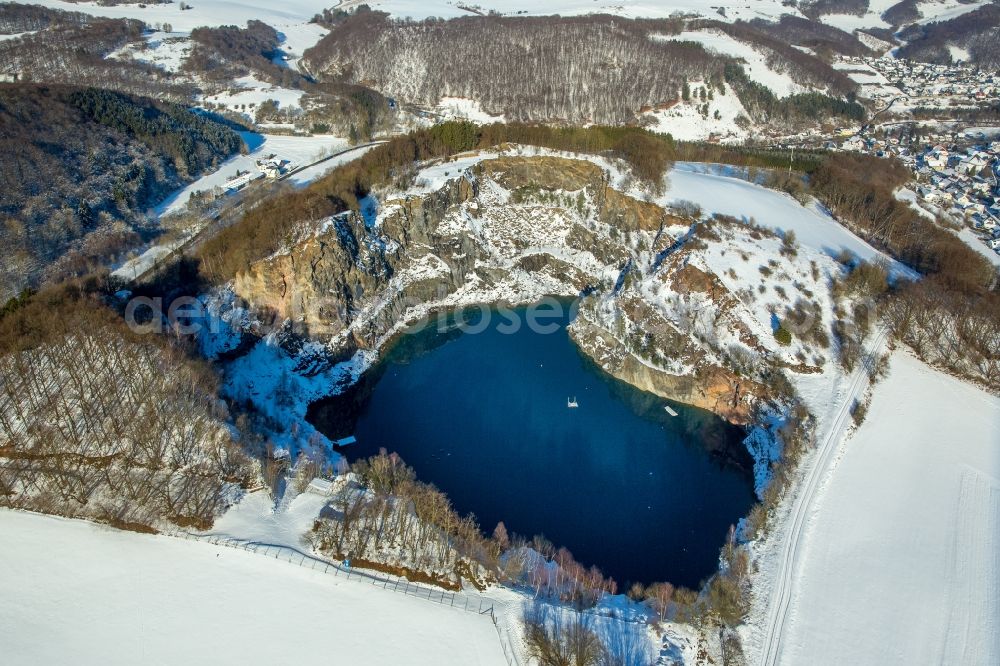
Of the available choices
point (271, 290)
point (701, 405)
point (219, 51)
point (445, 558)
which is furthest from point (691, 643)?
point (219, 51)

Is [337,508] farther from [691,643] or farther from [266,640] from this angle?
[691,643]

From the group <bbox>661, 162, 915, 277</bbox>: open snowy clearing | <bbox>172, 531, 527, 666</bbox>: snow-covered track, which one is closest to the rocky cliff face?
<bbox>661, 162, 915, 277</bbox>: open snowy clearing

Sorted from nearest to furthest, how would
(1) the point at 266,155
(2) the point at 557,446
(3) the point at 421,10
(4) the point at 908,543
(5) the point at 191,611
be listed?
(5) the point at 191,611 < (4) the point at 908,543 < (2) the point at 557,446 < (1) the point at 266,155 < (3) the point at 421,10

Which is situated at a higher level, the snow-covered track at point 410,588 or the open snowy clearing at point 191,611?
the snow-covered track at point 410,588

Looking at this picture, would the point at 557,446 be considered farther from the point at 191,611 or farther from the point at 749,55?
the point at 749,55

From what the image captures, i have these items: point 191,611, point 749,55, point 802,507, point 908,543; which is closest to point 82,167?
point 191,611

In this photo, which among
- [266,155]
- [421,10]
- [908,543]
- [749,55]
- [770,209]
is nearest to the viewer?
[908,543]

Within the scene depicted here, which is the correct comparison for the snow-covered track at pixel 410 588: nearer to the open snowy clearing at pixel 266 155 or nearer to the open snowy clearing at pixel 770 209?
the open snowy clearing at pixel 770 209

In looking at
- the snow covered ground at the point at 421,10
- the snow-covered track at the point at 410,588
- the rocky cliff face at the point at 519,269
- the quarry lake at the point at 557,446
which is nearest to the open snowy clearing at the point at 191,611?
the snow-covered track at the point at 410,588
